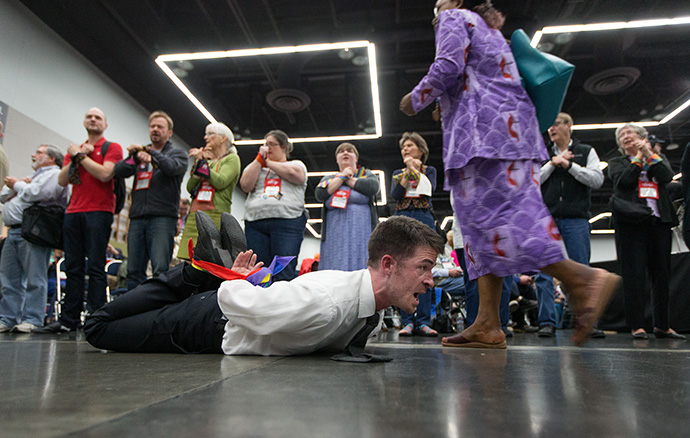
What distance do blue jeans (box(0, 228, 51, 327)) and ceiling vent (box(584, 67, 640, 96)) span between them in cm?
707

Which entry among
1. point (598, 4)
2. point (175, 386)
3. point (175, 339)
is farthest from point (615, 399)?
point (598, 4)

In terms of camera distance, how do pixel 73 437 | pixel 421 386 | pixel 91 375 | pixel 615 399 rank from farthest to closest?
pixel 91 375
pixel 421 386
pixel 615 399
pixel 73 437

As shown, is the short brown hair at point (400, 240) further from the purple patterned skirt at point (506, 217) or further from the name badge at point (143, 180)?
the name badge at point (143, 180)

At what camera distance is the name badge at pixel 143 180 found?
3102mm

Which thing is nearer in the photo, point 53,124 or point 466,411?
point 466,411

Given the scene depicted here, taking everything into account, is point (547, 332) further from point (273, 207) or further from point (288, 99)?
point (288, 99)

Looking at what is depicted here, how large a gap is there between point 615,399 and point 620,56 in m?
6.88

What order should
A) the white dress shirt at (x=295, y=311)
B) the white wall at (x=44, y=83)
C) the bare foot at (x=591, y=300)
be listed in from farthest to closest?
the white wall at (x=44, y=83), the bare foot at (x=591, y=300), the white dress shirt at (x=295, y=311)

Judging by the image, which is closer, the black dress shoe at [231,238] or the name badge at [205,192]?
the black dress shoe at [231,238]

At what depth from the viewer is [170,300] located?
1678 millimetres

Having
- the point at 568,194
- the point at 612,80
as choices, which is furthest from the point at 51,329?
the point at 612,80

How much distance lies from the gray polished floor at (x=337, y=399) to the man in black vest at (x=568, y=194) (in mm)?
1805

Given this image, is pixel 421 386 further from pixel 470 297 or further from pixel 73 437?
pixel 470 297

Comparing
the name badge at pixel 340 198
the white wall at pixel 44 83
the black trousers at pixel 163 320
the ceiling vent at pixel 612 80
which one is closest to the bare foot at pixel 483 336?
the black trousers at pixel 163 320
